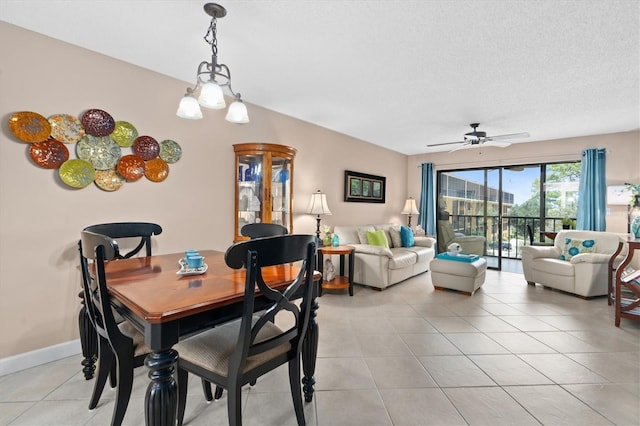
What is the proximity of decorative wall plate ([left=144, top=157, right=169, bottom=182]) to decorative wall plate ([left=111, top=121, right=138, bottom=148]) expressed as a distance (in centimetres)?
22

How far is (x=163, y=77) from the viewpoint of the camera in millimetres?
2760

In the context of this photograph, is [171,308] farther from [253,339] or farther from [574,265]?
[574,265]

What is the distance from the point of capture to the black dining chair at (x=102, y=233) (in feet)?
6.08

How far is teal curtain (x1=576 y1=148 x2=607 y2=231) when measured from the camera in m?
4.57

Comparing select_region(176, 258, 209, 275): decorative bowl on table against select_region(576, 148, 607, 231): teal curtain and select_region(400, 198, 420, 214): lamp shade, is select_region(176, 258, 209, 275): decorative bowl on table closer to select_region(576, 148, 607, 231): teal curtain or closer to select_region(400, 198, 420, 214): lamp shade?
select_region(400, 198, 420, 214): lamp shade

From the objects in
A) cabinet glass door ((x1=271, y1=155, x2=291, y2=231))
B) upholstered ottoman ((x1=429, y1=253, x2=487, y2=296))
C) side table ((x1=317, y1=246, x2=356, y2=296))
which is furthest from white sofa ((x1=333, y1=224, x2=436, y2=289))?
cabinet glass door ((x1=271, y1=155, x2=291, y2=231))

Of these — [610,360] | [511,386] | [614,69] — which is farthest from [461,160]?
[511,386]

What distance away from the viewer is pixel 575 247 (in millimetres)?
4199

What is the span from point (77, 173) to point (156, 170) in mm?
574

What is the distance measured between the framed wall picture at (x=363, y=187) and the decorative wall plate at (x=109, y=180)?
130 inches

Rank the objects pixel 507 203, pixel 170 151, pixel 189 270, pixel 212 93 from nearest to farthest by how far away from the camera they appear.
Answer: pixel 189 270
pixel 212 93
pixel 170 151
pixel 507 203

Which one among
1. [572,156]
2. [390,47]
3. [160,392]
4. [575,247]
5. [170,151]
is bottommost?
[160,392]

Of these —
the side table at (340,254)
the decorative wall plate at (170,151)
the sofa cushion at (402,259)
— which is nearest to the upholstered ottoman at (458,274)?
the sofa cushion at (402,259)

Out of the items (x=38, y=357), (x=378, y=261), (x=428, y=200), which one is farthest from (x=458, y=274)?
(x=38, y=357)
